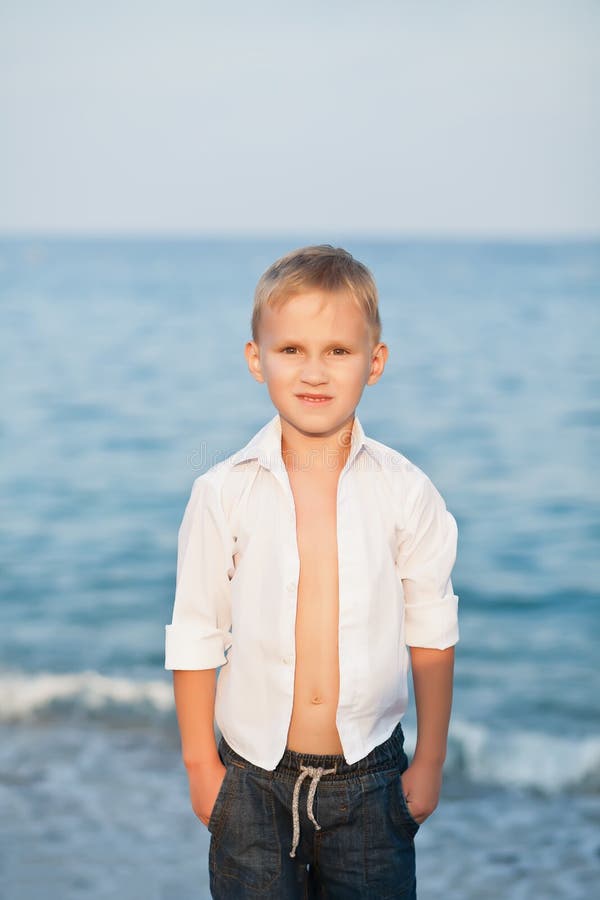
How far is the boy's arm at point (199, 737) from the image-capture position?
1595 millimetres

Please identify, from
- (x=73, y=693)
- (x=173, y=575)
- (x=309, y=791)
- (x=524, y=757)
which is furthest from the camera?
(x=173, y=575)

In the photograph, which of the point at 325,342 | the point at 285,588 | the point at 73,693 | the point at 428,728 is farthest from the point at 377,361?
the point at 73,693

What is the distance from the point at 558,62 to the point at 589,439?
12273 millimetres

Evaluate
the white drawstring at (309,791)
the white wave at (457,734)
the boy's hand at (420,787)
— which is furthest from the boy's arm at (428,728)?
the white wave at (457,734)

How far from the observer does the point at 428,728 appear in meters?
1.63

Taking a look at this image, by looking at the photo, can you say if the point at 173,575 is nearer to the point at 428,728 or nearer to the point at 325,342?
the point at 428,728

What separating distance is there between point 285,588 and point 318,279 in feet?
1.48

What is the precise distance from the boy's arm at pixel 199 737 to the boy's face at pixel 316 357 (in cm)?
41

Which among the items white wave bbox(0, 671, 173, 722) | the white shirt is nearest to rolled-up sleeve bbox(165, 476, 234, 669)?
the white shirt

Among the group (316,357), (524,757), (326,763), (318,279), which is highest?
(318,279)

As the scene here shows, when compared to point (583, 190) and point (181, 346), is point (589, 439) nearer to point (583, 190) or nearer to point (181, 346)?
point (181, 346)

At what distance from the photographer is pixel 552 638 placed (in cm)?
512

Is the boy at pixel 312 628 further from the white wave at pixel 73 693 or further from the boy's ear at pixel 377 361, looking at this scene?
the white wave at pixel 73 693

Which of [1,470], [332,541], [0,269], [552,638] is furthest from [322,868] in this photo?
[0,269]
